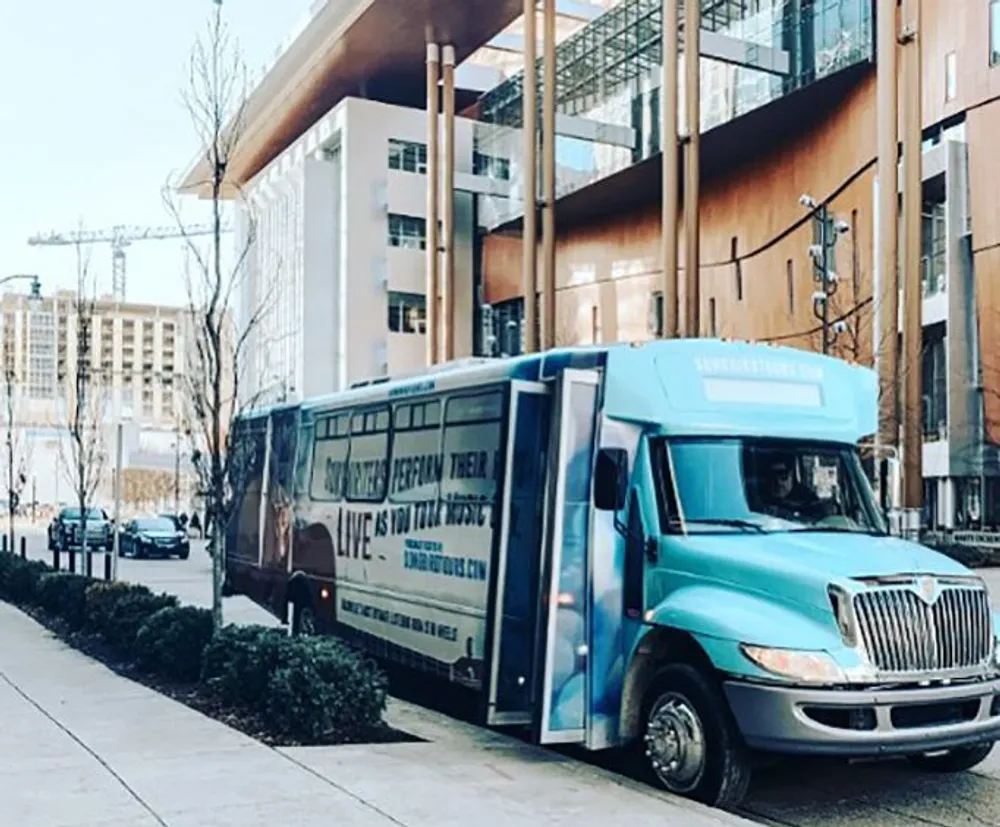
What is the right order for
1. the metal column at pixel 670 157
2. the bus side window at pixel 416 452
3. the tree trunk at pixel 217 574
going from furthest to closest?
the metal column at pixel 670 157 → the tree trunk at pixel 217 574 → the bus side window at pixel 416 452

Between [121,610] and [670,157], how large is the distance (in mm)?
30522

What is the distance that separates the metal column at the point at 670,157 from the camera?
41.2m

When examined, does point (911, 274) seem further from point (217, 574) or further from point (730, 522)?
point (730, 522)

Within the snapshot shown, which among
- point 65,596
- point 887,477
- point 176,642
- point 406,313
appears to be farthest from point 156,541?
point 887,477

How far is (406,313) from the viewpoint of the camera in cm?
6309

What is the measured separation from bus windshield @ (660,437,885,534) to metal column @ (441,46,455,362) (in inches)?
1908

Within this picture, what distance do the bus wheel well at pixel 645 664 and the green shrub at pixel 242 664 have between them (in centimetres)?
297

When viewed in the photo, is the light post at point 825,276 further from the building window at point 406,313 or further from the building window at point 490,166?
the building window at point 406,313

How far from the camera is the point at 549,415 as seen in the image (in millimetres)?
9219

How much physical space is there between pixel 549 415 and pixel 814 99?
37.4 m

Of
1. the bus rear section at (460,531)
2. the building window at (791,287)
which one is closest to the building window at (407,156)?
the building window at (791,287)

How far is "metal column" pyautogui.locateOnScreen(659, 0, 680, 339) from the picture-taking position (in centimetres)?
4122

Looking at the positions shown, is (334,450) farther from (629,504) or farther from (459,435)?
(629,504)

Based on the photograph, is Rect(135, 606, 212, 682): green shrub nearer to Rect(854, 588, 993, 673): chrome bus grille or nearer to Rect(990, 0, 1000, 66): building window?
Rect(854, 588, 993, 673): chrome bus grille
